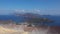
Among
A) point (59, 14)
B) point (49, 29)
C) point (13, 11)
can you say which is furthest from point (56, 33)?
point (13, 11)

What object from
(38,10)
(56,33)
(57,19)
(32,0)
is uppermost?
(32,0)

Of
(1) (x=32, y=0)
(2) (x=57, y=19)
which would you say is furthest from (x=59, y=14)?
(1) (x=32, y=0)

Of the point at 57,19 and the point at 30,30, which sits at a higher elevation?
the point at 57,19

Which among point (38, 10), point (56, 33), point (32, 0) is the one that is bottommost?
point (56, 33)

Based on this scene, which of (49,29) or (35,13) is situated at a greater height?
(35,13)

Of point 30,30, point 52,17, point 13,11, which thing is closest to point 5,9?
point 13,11

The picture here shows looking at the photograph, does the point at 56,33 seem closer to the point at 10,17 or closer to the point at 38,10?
the point at 38,10

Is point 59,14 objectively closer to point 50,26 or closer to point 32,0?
point 50,26

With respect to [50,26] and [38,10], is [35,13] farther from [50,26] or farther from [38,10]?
[50,26]
